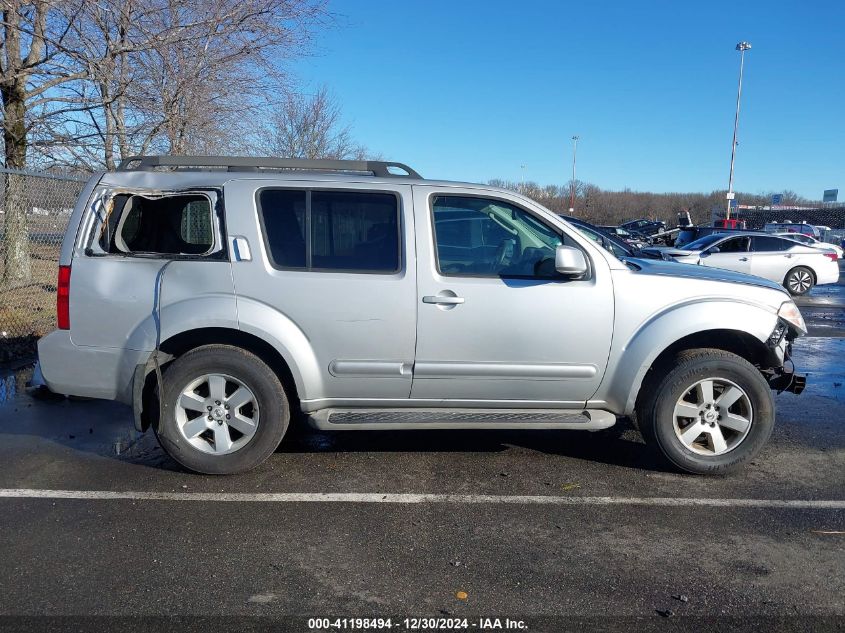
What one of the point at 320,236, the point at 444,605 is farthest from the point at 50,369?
the point at 444,605

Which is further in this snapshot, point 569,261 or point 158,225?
point 158,225

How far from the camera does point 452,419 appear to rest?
174 inches

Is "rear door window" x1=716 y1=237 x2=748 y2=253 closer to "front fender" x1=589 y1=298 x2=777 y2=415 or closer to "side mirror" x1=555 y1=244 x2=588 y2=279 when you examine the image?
"front fender" x1=589 y1=298 x2=777 y2=415

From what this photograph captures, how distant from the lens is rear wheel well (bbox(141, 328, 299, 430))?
14.5ft

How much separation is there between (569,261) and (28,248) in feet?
25.1

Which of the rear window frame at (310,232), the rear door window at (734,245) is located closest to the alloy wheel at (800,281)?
the rear door window at (734,245)

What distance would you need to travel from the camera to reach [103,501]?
4086 millimetres

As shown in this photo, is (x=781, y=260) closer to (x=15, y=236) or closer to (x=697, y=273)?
(x=697, y=273)

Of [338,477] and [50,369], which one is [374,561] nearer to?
[338,477]

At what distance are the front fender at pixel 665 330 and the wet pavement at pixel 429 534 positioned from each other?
663 millimetres

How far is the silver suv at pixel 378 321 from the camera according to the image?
171 inches

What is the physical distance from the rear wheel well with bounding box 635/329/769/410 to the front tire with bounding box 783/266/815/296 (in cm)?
1313

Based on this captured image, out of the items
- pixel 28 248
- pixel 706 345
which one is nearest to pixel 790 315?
pixel 706 345

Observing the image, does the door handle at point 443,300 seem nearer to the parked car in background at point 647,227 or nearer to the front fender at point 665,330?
the front fender at point 665,330
